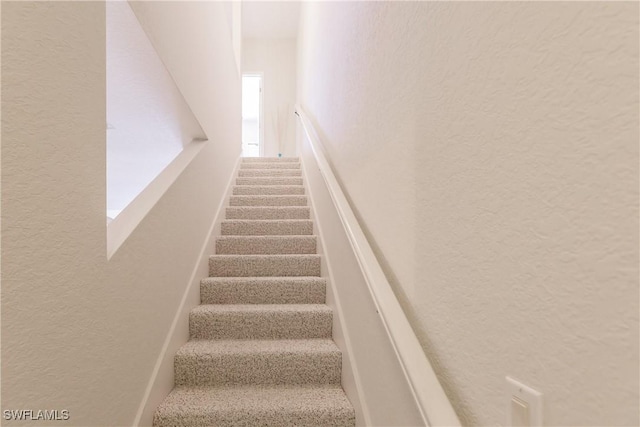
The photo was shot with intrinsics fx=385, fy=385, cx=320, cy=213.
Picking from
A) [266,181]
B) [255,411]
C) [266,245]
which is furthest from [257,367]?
[266,181]

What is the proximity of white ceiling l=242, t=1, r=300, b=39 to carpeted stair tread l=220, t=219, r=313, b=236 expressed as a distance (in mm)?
4127

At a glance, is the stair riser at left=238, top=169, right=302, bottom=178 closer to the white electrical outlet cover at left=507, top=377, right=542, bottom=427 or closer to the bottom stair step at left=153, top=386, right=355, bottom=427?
the bottom stair step at left=153, top=386, right=355, bottom=427

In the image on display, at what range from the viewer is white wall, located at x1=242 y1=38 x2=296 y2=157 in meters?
6.86

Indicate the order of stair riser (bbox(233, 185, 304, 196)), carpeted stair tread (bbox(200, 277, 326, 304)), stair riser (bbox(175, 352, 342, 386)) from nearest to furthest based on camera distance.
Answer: stair riser (bbox(175, 352, 342, 386)), carpeted stair tread (bbox(200, 277, 326, 304)), stair riser (bbox(233, 185, 304, 196))

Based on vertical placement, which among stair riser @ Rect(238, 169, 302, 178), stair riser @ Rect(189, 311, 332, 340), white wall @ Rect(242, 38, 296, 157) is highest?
white wall @ Rect(242, 38, 296, 157)

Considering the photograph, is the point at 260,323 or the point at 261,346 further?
the point at 260,323

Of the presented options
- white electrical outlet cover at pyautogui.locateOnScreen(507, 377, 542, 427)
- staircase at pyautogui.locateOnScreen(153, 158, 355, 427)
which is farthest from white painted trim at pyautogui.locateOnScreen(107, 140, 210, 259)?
white electrical outlet cover at pyautogui.locateOnScreen(507, 377, 542, 427)

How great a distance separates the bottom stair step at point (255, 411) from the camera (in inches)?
62.6

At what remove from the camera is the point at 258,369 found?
186cm

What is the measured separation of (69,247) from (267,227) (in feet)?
7.12

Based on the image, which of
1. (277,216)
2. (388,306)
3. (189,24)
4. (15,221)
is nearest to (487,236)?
(388,306)

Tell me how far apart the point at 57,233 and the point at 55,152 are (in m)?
0.19

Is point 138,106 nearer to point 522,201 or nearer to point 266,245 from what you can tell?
point 266,245

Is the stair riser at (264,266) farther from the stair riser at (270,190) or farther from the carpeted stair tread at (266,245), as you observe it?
the stair riser at (270,190)
